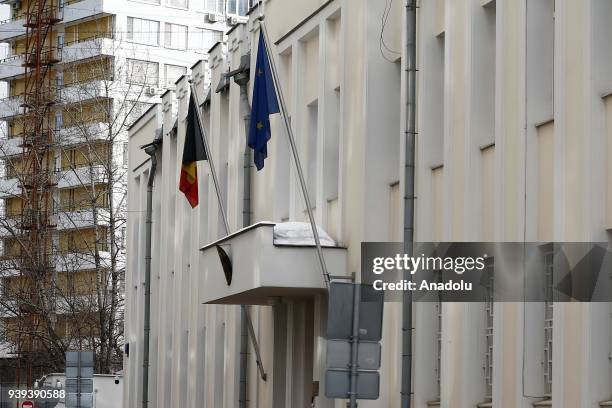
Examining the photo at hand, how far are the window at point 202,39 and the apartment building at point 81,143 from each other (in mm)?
84

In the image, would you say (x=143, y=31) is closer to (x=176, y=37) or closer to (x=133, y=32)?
(x=133, y=32)

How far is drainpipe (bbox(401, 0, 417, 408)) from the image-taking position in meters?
19.9

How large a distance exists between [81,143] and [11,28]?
121 feet

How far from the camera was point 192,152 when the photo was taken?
2683 centimetres

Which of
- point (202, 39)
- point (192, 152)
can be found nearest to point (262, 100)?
Result: point (192, 152)

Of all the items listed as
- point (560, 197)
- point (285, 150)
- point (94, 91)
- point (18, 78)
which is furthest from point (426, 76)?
point (18, 78)

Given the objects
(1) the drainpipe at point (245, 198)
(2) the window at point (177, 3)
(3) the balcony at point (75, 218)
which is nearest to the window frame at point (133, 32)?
(2) the window at point (177, 3)

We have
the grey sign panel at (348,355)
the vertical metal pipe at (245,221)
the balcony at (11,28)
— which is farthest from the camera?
the balcony at (11,28)

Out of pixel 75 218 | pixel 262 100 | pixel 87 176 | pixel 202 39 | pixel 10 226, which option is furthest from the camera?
pixel 202 39

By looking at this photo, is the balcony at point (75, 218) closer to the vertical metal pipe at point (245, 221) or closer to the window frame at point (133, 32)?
the window frame at point (133, 32)

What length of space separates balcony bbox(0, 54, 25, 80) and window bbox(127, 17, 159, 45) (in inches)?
323

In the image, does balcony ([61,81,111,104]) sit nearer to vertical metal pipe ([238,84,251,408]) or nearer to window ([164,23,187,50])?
window ([164,23,187,50])

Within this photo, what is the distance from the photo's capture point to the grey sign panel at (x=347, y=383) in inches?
562

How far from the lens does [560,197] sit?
625 inches
